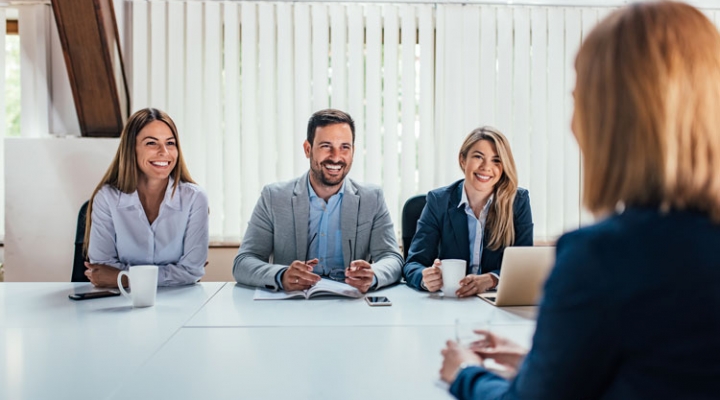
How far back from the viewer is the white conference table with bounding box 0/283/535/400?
1047mm

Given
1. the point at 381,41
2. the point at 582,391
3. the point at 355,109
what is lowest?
the point at 582,391

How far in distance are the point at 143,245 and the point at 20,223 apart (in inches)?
70.2

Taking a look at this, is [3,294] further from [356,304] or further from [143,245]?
[356,304]

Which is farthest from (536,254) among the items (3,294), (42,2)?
(42,2)

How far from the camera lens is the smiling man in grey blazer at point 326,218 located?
2473 millimetres

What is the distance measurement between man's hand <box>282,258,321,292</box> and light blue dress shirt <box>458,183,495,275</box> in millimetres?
826

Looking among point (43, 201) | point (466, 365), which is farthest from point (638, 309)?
point (43, 201)

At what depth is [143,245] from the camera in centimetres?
232

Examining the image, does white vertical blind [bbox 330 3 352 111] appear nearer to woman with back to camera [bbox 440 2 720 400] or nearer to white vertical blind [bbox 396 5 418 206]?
white vertical blind [bbox 396 5 418 206]

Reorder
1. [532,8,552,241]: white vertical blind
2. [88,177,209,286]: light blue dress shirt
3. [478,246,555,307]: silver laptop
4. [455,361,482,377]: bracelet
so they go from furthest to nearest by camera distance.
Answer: [532,8,552,241]: white vertical blind, [88,177,209,286]: light blue dress shirt, [478,246,555,307]: silver laptop, [455,361,482,377]: bracelet

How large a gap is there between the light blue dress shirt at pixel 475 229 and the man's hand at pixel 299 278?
83cm

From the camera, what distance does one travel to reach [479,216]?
253 cm

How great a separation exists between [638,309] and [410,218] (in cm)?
218

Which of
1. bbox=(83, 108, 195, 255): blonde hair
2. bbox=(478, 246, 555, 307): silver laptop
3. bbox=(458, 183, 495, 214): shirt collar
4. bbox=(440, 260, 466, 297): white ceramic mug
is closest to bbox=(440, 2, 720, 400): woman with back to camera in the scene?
bbox=(478, 246, 555, 307): silver laptop
